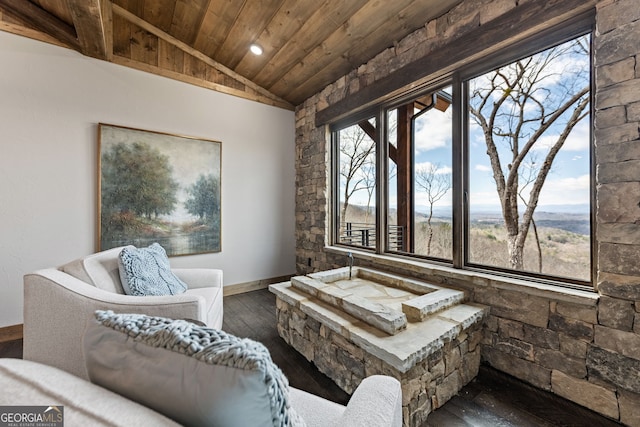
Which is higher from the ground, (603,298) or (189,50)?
(189,50)

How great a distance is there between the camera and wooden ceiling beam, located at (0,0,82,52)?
235cm

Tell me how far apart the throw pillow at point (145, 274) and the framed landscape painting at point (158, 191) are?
1082mm

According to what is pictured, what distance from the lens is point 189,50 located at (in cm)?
327

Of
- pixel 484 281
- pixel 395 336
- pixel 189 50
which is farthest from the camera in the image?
pixel 189 50

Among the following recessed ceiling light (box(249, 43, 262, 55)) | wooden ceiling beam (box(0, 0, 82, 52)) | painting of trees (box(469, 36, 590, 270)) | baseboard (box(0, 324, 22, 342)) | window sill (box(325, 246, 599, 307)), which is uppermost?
recessed ceiling light (box(249, 43, 262, 55))

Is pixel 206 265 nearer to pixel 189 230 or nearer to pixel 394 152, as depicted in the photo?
pixel 189 230

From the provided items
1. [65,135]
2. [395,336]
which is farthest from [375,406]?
[65,135]

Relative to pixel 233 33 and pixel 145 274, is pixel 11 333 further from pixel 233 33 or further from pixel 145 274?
pixel 233 33

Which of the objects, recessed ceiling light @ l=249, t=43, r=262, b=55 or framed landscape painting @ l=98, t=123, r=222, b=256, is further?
recessed ceiling light @ l=249, t=43, r=262, b=55

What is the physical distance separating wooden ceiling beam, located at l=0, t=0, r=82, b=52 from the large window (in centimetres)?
325

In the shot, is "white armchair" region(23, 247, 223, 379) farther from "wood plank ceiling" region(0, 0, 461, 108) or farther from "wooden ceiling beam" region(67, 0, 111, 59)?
"wood plank ceiling" region(0, 0, 461, 108)

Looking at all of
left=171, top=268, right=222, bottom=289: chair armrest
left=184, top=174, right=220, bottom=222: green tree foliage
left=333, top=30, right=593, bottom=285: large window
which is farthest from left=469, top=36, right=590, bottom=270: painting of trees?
left=184, top=174, right=220, bottom=222: green tree foliage

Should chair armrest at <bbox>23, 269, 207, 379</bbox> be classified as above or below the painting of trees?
below

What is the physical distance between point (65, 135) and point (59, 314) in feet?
7.59
